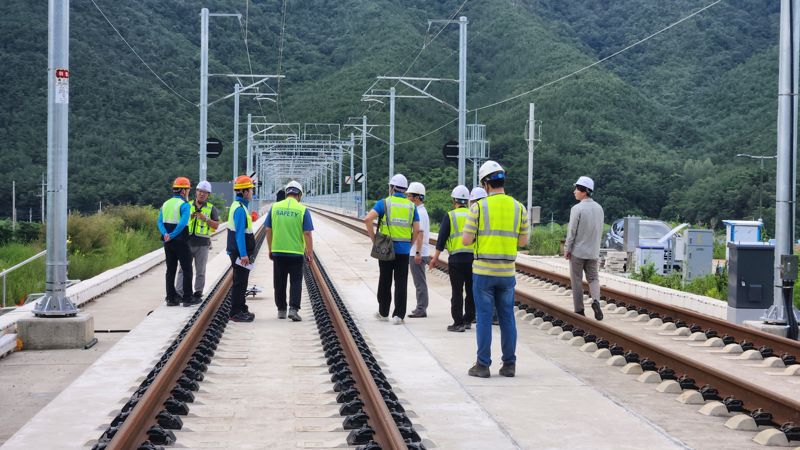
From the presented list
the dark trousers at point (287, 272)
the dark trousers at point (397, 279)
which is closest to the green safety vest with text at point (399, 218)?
the dark trousers at point (397, 279)

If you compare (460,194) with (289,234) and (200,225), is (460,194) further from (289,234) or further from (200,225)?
(200,225)

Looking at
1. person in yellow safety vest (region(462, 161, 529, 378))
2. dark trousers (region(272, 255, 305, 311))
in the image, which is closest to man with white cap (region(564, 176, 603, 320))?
dark trousers (region(272, 255, 305, 311))

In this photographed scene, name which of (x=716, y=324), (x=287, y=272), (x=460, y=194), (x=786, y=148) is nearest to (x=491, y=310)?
(x=460, y=194)

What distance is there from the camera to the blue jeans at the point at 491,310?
403 inches

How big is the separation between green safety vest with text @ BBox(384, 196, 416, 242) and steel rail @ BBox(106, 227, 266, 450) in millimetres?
2784

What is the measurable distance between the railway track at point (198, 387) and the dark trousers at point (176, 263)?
1.87 meters

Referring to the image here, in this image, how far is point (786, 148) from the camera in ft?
45.0

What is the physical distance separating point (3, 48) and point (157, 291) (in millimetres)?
76819

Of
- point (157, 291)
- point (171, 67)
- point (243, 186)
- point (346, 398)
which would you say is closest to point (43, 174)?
point (171, 67)

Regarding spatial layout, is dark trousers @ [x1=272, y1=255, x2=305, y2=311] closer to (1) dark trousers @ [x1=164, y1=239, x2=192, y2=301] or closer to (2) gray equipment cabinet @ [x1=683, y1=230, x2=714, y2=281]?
(1) dark trousers @ [x1=164, y1=239, x2=192, y2=301]

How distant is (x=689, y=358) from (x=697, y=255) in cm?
1211

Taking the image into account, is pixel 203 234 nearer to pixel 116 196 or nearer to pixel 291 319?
pixel 291 319

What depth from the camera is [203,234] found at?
16.5 meters

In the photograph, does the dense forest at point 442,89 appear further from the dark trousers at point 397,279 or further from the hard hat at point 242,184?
the hard hat at point 242,184
